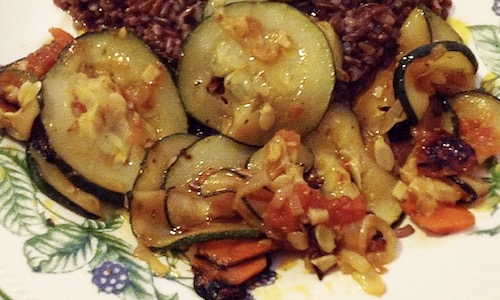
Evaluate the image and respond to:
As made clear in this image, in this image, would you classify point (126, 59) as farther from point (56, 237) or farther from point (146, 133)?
point (56, 237)

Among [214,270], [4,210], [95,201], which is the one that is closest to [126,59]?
[95,201]

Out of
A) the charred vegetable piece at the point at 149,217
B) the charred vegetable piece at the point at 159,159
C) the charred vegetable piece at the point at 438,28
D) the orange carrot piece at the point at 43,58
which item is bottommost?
the charred vegetable piece at the point at 438,28

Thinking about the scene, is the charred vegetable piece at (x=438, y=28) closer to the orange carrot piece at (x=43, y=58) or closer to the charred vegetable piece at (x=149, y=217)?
the charred vegetable piece at (x=149, y=217)

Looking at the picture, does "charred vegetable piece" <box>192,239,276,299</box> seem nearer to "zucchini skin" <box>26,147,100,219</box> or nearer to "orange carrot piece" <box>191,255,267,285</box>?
"orange carrot piece" <box>191,255,267,285</box>

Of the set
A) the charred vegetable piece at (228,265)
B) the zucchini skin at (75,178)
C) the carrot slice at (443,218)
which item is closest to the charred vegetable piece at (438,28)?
the carrot slice at (443,218)

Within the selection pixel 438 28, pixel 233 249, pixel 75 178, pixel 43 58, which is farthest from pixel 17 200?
pixel 438 28

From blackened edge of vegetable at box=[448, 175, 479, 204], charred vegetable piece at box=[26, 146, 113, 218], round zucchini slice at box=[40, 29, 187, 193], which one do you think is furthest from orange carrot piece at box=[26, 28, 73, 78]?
blackened edge of vegetable at box=[448, 175, 479, 204]

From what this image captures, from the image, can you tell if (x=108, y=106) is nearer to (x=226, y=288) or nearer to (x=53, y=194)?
(x=53, y=194)
